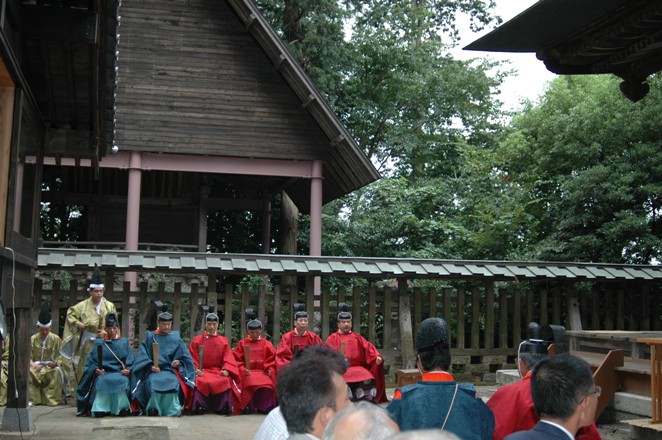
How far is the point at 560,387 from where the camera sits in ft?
11.2

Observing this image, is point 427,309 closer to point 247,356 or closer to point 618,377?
point 247,356

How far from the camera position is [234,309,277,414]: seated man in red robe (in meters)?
10.9

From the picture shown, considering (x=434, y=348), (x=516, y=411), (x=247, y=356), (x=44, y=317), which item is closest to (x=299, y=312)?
(x=247, y=356)

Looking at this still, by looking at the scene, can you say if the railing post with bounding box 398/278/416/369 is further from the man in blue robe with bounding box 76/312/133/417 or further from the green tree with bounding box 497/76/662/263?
the green tree with bounding box 497/76/662/263

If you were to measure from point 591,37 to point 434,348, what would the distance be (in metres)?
3.75

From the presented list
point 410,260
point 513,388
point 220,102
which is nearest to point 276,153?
point 220,102

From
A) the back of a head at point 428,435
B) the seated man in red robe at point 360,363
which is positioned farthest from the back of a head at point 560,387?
the seated man in red robe at point 360,363

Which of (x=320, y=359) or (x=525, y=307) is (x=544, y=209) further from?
(x=320, y=359)

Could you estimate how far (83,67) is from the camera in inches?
292

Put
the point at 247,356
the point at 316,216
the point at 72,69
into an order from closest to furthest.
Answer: the point at 72,69, the point at 247,356, the point at 316,216

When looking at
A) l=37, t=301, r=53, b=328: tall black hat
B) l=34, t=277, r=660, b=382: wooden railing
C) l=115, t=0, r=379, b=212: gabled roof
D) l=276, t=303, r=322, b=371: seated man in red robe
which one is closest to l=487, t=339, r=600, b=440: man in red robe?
l=276, t=303, r=322, b=371: seated man in red robe

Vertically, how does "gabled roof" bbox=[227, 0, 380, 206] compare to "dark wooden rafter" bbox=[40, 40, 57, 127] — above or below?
above

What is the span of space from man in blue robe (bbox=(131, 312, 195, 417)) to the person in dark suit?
7594 millimetres

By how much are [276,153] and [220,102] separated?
1.60 metres
